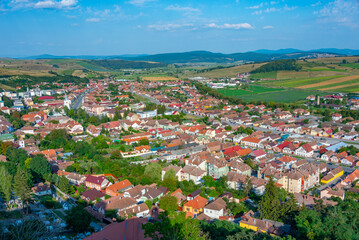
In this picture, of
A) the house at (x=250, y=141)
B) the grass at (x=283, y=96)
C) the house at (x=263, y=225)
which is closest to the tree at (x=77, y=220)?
the house at (x=263, y=225)

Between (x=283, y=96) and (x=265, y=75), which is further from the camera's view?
(x=265, y=75)

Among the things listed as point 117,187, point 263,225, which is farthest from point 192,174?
point 263,225

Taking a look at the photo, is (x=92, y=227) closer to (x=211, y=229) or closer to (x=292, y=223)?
(x=211, y=229)

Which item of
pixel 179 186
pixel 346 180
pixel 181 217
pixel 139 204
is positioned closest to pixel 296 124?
pixel 346 180

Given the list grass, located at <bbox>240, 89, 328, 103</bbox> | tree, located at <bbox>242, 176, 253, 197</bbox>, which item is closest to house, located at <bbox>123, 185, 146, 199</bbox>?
tree, located at <bbox>242, 176, 253, 197</bbox>

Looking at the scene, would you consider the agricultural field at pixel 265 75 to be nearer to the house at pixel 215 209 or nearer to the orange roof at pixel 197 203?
the orange roof at pixel 197 203

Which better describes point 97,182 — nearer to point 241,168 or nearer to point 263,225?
point 241,168
